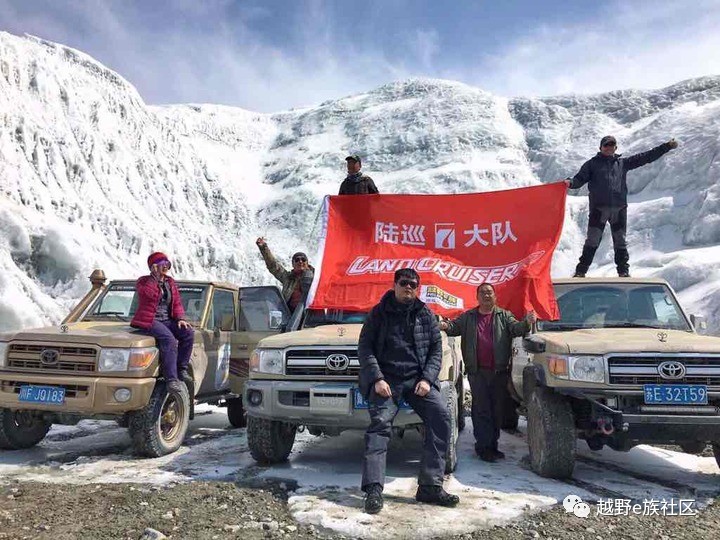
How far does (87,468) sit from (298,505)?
236 cm

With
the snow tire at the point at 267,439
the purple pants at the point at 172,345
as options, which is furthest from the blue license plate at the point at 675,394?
the purple pants at the point at 172,345

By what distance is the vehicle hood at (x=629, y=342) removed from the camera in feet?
14.2

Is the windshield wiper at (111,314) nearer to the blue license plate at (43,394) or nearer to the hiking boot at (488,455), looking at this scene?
the blue license plate at (43,394)

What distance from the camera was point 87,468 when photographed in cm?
513

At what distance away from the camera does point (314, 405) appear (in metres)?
4.50

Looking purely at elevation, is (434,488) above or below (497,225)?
below

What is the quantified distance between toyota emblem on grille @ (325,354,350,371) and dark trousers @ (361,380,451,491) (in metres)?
0.55

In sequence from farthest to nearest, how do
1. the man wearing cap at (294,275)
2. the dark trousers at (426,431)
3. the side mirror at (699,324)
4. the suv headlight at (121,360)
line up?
the man wearing cap at (294,275) < the side mirror at (699,324) < the suv headlight at (121,360) < the dark trousers at (426,431)

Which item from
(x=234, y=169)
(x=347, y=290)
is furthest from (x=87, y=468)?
(x=234, y=169)

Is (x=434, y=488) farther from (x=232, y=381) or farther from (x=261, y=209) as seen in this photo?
(x=261, y=209)

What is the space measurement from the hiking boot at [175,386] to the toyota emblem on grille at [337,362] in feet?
6.22

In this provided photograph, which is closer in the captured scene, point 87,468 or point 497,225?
point 87,468

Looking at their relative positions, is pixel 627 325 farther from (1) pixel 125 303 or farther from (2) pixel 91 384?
(1) pixel 125 303

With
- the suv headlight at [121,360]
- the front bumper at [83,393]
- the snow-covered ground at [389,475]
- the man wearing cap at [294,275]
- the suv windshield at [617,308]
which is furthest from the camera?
the man wearing cap at [294,275]
